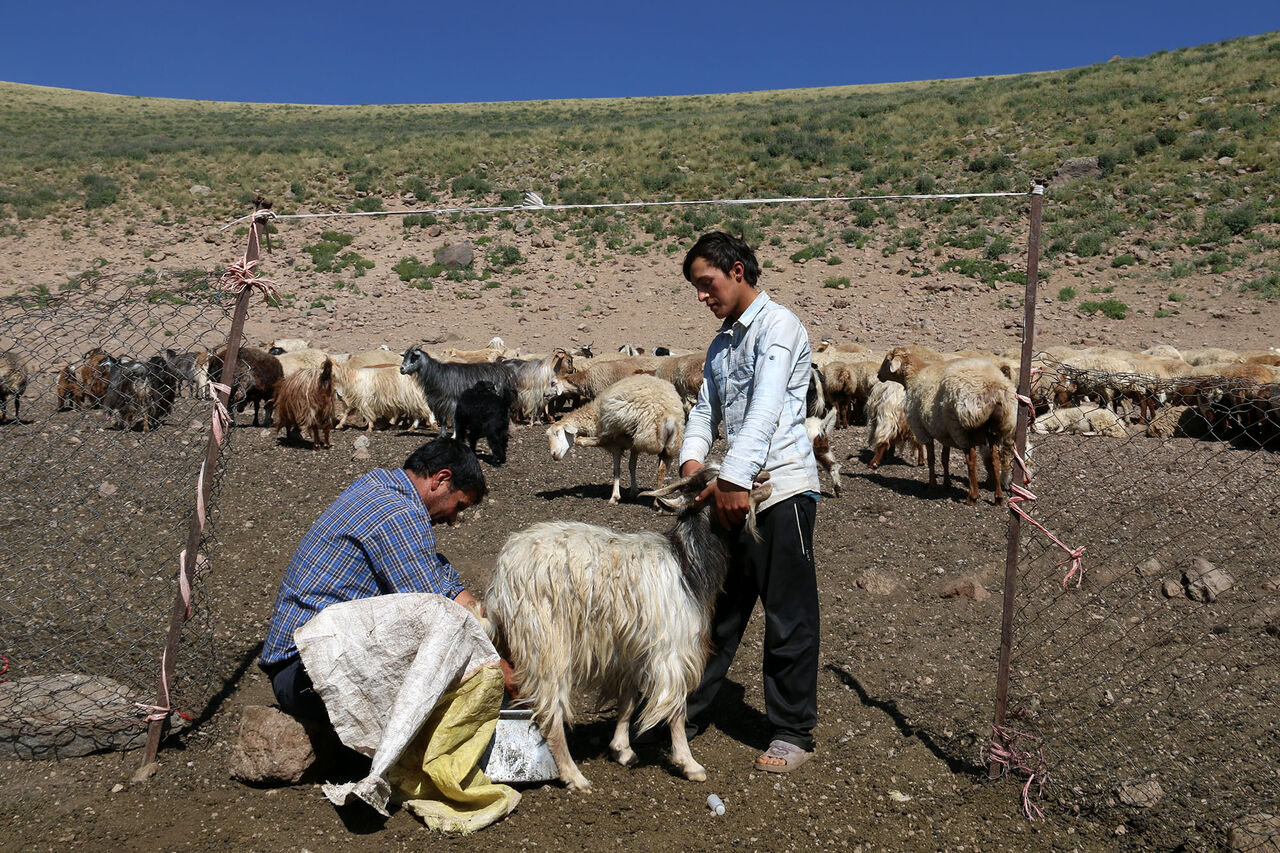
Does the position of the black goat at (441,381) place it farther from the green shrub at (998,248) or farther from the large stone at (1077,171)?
the large stone at (1077,171)

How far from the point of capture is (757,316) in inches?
151

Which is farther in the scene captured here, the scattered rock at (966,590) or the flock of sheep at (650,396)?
the flock of sheep at (650,396)

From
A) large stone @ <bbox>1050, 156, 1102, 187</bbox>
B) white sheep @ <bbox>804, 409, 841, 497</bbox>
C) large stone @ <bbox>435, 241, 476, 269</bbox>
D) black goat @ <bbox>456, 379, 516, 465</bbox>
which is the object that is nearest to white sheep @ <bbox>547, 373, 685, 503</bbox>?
white sheep @ <bbox>804, 409, 841, 497</bbox>

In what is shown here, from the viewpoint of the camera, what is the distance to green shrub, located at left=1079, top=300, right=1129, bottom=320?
70.8ft

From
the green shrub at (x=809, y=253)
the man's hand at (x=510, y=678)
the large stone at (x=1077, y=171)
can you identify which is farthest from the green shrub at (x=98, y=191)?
the man's hand at (x=510, y=678)

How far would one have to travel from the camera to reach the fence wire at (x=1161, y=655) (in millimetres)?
3676

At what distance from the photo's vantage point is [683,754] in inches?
155

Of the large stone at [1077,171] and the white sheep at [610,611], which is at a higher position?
the large stone at [1077,171]

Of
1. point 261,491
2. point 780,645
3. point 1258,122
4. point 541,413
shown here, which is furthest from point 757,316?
point 1258,122

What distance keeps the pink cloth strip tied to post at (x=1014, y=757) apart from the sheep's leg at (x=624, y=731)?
1.58 meters

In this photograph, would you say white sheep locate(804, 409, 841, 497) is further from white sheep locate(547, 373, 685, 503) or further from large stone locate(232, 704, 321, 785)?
large stone locate(232, 704, 321, 785)

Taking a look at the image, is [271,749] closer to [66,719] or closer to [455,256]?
[66,719]

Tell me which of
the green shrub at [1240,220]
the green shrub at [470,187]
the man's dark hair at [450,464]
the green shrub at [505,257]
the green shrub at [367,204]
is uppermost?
the green shrub at [470,187]

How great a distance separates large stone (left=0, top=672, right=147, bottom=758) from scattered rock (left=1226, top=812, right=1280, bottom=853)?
4608 mm
